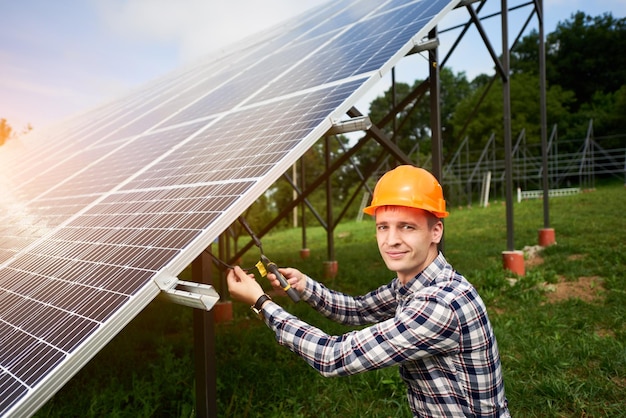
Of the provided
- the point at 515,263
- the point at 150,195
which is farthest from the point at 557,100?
the point at 150,195

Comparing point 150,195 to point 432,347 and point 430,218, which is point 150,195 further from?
point 432,347

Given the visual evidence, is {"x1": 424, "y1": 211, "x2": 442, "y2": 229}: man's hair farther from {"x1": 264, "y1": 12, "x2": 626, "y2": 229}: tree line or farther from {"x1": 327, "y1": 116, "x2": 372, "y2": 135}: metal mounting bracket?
{"x1": 264, "y1": 12, "x2": 626, "y2": 229}: tree line

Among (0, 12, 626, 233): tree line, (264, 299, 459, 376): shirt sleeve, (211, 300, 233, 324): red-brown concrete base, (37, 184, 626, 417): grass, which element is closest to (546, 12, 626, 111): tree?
(0, 12, 626, 233): tree line

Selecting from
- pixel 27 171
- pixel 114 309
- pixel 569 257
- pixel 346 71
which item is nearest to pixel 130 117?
pixel 27 171

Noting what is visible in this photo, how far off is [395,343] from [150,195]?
5.96 feet

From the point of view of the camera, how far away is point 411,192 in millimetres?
2018

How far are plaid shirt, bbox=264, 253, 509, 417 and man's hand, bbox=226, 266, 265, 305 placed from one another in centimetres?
13

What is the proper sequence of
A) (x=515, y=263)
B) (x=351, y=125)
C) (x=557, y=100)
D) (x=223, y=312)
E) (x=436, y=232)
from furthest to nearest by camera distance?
(x=557, y=100)
(x=515, y=263)
(x=223, y=312)
(x=351, y=125)
(x=436, y=232)

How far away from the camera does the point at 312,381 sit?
4191mm

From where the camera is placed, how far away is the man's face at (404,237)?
79.6 inches

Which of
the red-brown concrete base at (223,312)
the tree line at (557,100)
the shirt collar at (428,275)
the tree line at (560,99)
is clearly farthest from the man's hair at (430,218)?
the tree line at (560,99)

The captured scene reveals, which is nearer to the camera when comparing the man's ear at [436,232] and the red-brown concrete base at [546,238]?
the man's ear at [436,232]

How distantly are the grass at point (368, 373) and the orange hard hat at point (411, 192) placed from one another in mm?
2235

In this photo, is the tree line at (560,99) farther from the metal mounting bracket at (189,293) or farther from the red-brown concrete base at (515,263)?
the metal mounting bracket at (189,293)
